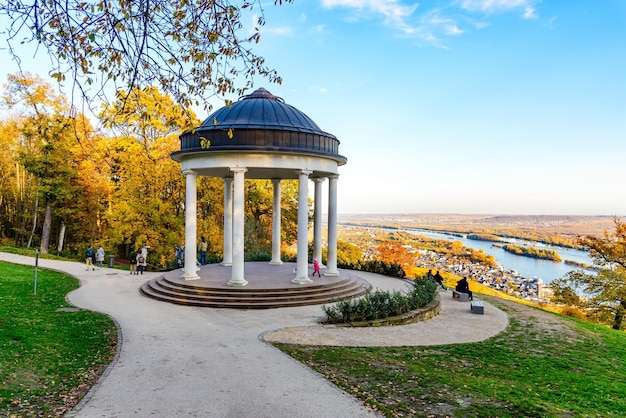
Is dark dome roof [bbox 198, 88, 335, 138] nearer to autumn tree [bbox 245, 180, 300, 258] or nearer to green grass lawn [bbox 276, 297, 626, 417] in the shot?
green grass lawn [bbox 276, 297, 626, 417]

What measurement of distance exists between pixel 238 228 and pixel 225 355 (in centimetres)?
728

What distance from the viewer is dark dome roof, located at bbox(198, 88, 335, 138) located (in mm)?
16703

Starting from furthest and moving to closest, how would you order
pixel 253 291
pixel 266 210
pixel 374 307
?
pixel 266 210, pixel 253 291, pixel 374 307

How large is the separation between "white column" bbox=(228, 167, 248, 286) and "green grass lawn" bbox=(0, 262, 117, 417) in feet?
17.2

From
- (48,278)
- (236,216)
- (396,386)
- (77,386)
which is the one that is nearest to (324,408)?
(396,386)

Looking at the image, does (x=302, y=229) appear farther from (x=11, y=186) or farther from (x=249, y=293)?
(x=11, y=186)

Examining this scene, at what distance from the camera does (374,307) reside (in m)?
13.6

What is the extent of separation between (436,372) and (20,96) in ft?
119

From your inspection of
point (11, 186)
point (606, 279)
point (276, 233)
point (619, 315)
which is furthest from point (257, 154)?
point (11, 186)

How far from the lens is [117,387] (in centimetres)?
752

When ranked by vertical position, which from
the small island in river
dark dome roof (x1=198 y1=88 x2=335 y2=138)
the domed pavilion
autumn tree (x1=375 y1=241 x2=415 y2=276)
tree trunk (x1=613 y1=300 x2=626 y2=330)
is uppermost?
dark dome roof (x1=198 y1=88 x2=335 y2=138)

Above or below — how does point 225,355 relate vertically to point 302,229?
below

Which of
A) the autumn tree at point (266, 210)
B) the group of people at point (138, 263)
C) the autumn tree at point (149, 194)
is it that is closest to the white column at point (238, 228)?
the group of people at point (138, 263)

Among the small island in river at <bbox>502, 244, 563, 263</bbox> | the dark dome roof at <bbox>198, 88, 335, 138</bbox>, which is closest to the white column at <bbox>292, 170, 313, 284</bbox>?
the dark dome roof at <bbox>198, 88, 335, 138</bbox>
